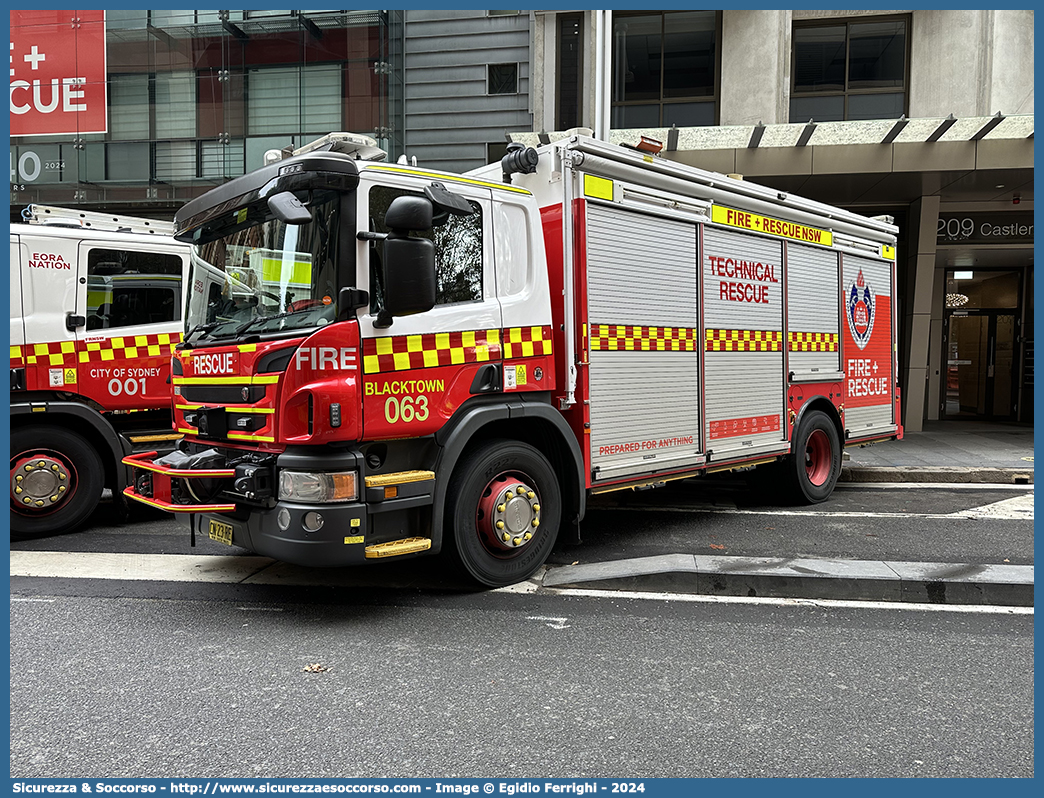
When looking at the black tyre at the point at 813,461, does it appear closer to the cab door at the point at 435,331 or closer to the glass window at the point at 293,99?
the cab door at the point at 435,331

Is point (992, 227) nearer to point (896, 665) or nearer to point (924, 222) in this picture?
point (924, 222)

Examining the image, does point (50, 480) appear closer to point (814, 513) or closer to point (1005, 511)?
point (814, 513)

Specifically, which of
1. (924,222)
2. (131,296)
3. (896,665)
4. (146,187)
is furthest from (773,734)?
(146,187)

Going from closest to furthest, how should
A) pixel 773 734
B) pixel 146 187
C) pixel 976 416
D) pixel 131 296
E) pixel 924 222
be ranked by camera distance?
pixel 773 734
pixel 131 296
pixel 924 222
pixel 146 187
pixel 976 416

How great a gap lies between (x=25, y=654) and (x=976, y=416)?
18.2m

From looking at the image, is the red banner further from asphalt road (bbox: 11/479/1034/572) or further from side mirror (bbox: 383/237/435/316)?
side mirror (bbox: 383/237/435/316)

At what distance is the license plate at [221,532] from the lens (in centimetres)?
495

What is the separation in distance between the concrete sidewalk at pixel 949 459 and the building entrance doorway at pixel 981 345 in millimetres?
2351

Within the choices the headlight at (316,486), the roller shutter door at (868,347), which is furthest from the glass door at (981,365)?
the headlight at (316,486)

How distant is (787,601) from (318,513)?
3.02 meters

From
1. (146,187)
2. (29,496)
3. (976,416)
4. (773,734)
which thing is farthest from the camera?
(976,416)

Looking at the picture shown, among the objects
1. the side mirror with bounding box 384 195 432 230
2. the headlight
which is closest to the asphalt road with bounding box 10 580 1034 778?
the headlight

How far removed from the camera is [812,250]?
26.6 ft

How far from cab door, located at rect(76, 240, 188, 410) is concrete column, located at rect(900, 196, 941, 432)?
12.1m
